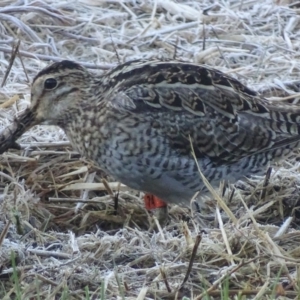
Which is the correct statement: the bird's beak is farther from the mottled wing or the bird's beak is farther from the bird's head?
the mottled wing

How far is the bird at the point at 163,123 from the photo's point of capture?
4.93 meters

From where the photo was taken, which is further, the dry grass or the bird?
the bird

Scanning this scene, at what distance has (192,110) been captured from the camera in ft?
16.6

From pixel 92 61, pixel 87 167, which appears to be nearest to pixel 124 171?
→ pixel 87 167

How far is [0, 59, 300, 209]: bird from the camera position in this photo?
493 cm

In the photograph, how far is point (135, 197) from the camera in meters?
5.57

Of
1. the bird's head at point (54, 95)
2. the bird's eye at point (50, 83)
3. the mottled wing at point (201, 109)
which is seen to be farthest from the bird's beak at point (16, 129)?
the mottled wing at point (201, 109)

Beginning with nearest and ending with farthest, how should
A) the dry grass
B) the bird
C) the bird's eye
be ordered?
the dry grass
the bird
the bird's eye

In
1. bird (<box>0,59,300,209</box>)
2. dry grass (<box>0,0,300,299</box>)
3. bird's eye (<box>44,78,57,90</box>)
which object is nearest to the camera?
dry grass (<box>0,0,300,299</box>)

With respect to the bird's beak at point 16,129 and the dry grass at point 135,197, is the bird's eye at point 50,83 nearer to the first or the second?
the bird's beak at point 16,129

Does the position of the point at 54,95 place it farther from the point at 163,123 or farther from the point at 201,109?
the point at 201,109

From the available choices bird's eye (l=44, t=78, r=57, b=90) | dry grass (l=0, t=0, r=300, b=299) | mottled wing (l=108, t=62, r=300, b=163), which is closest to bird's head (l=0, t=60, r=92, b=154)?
bird's eye (l=44, t=78, r=57, b=90)

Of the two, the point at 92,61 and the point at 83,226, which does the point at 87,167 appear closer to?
the point at 83,226

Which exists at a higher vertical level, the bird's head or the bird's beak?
the bird's head
